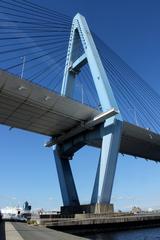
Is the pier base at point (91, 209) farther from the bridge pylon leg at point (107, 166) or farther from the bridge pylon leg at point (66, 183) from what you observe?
the bridge pylon leg at point (66, 183)

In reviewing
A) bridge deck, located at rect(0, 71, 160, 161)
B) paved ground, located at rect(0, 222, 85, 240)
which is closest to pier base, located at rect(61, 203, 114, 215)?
bridge deck, located at rect(0, 71, 160, 161)

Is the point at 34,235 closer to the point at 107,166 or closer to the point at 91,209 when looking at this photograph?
the point at 107,166

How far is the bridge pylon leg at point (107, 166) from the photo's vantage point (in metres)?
39.2

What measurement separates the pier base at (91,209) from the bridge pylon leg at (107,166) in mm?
461

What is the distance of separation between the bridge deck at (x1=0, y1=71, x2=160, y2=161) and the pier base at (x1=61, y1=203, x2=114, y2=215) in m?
10.0

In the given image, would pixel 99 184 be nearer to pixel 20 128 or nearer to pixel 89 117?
pixel 89 117

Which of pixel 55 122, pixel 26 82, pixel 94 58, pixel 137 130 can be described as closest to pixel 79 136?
pixel 55 122

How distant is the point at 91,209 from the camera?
40.2 m

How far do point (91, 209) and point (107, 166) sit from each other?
546cm

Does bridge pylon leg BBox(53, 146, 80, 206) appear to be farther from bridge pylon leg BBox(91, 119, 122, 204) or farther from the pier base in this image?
bridge pylon leg BBox(91, 119, 122, 204)

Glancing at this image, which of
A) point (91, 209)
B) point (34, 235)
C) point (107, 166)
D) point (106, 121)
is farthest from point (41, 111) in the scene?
point (34, 235)

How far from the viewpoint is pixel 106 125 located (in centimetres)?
4088

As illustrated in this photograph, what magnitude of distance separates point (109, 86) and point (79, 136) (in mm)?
8914

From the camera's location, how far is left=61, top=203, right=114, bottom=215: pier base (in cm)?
3916
